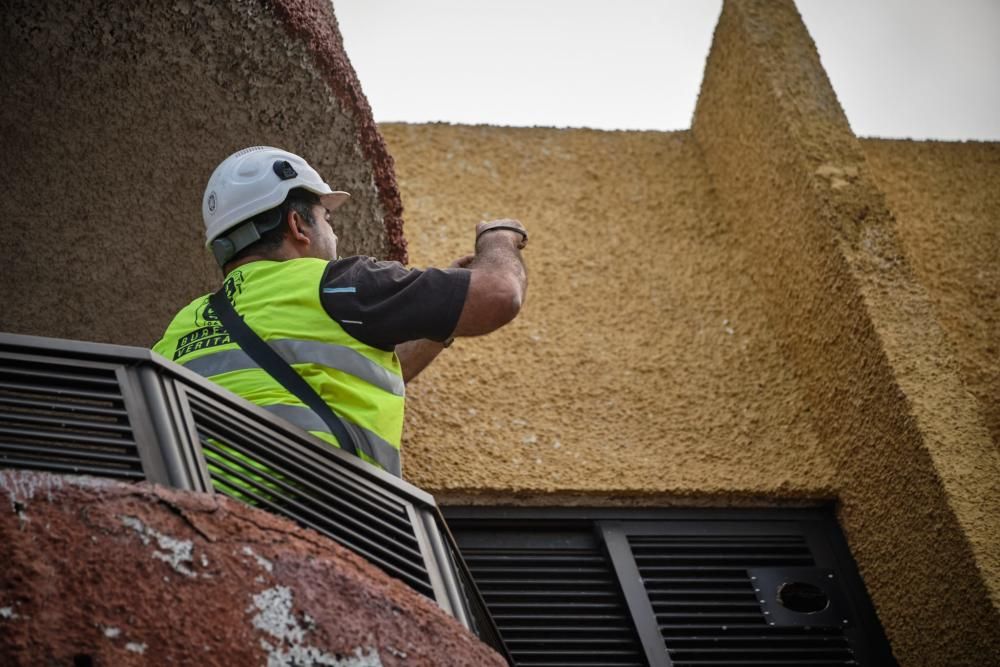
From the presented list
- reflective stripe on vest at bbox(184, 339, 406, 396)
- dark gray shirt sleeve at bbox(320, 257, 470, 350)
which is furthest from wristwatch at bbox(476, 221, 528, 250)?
reflective stripe on vest at bbox(184, 339, 406, 396)

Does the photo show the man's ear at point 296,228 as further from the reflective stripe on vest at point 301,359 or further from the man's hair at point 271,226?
the reflective stripe on vest at point 301,359

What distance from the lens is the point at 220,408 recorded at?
2500mm

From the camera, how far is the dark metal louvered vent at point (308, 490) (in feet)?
8.12

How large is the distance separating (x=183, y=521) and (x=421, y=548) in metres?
0.72

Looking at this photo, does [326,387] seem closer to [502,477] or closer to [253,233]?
[253,233]

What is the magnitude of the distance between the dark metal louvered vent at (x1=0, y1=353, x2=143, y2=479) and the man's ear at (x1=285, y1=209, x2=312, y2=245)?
1.21 m

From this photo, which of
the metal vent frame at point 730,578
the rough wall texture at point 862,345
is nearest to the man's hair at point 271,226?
the metal vent frame at point 730,578

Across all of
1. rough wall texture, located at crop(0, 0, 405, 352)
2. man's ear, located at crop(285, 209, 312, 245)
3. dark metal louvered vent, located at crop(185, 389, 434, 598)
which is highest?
rough wall texture, located at crop(0, 0, 405, 352)

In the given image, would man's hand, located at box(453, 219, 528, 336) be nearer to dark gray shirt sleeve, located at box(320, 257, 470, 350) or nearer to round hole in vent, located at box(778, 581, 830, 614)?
dark gray shirt sleeve, located at box(320, 257, 470, 350)

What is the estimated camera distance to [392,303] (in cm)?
302

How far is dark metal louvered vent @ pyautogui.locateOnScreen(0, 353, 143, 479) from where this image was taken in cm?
221

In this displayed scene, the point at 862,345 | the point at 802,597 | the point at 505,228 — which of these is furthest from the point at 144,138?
the point at 802,597

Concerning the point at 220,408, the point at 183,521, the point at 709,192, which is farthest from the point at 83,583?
the point at 709,192

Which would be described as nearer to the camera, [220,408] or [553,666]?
[220,408]
